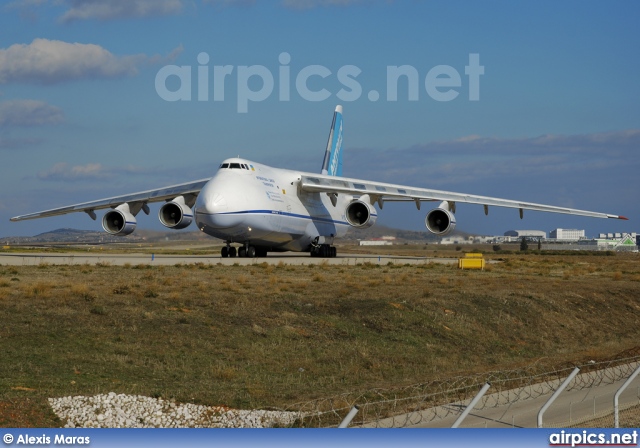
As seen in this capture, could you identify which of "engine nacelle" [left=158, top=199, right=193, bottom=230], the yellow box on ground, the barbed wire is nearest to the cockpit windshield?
"engine nacelle" [left=158, top=199, right=193, bottom=230]

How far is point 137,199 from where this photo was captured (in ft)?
148

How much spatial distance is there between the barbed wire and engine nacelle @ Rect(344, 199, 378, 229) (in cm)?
2978

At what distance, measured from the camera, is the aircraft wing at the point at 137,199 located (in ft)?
148

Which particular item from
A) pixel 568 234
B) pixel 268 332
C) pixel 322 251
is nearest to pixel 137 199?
pixel 322 251

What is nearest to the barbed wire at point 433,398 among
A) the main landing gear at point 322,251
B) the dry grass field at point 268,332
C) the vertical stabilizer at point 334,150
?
the dry grass field at point 268,332

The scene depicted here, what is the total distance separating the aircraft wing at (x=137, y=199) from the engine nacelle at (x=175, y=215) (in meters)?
1.33

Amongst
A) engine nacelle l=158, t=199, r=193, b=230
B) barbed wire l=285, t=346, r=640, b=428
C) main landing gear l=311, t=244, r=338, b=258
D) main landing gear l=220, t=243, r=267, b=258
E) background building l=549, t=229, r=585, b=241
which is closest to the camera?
barbed wire l=285, t=346, r=640, b=428

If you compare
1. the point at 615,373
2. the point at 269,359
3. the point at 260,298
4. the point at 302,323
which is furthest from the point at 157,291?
the point at 615,373

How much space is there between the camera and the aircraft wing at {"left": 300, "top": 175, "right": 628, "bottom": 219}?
152 feet

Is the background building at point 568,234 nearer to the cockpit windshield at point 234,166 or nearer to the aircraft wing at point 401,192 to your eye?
the aircraft wing at point 401,192

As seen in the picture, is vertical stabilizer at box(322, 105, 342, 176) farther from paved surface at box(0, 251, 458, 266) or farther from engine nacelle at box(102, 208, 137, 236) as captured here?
engine nacelle at box(102, 208, 137, 236)

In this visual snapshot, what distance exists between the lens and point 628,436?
314 inches

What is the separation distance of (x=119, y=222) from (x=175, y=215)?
9.26ft

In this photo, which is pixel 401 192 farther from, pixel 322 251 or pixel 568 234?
pixel 568 234
